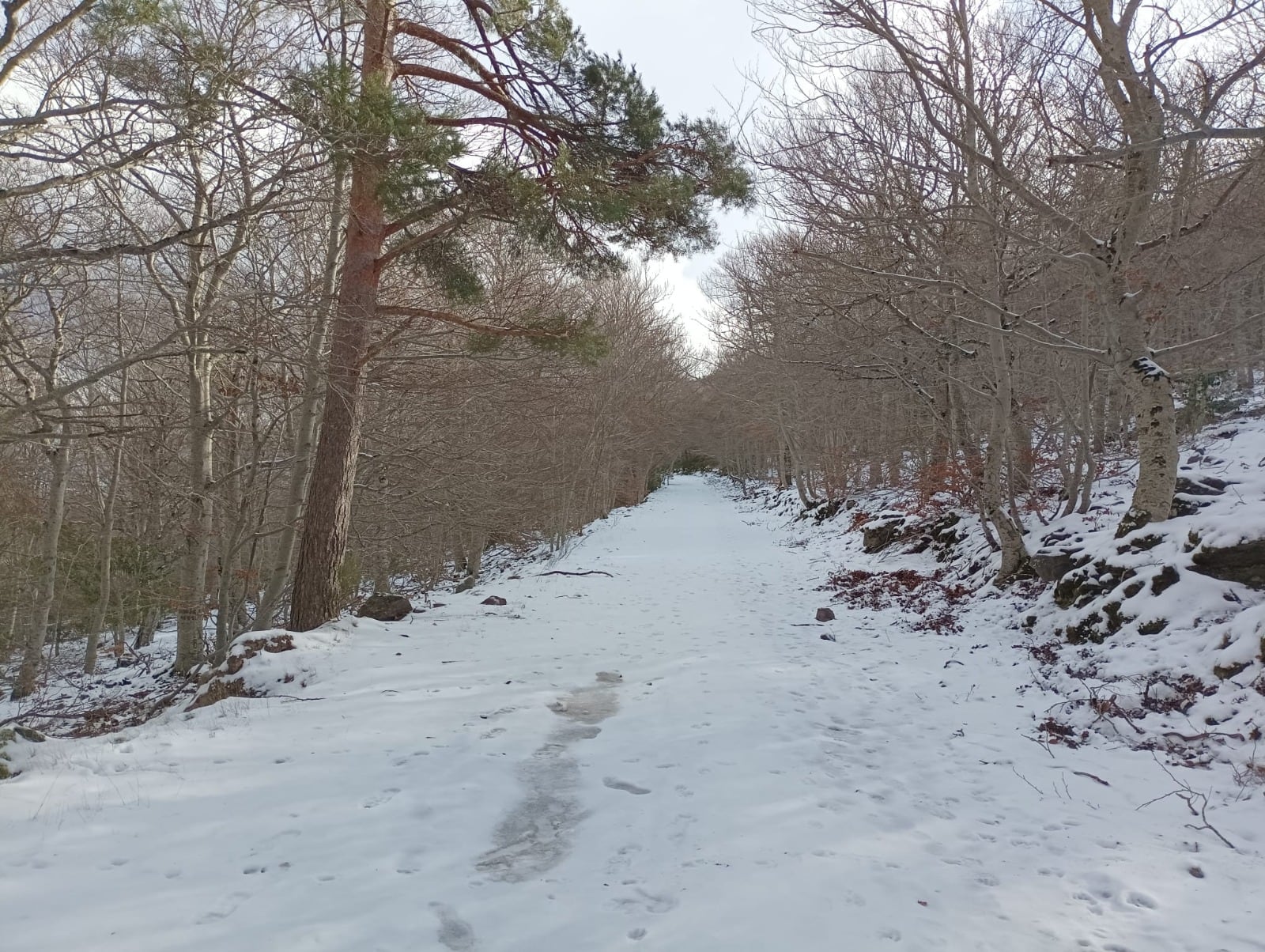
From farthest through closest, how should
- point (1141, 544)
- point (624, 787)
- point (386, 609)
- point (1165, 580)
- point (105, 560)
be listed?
point (105, 560) < point (386, 609) < point (1141, 544) < point (1165, 580) < point (624, 787)

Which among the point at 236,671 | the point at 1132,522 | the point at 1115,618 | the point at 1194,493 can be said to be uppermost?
the point at 1194,493

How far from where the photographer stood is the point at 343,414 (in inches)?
283

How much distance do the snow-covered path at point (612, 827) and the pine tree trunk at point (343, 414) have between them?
1.72m

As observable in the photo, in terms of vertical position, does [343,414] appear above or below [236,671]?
above

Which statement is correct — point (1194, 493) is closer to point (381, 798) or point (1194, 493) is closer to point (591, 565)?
point (381, 798)

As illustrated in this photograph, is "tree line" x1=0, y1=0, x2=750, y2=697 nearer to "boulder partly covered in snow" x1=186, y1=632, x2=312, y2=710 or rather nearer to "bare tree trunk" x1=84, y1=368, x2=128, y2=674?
"bare tree trunk" x1=84, y1=368, x2=128, y2=674

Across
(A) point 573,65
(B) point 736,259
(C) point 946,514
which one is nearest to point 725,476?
(B) point 736,259

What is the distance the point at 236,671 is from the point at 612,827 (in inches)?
153

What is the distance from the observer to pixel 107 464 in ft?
43.9

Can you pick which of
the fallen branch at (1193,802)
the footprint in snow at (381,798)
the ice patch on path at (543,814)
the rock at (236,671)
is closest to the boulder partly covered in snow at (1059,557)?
the fallen branch at (1193,802)

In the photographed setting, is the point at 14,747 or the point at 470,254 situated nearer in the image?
the point at 14,747

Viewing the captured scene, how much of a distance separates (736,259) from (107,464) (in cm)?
1615

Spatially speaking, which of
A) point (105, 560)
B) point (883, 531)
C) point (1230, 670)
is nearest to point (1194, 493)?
point (1230, 670)

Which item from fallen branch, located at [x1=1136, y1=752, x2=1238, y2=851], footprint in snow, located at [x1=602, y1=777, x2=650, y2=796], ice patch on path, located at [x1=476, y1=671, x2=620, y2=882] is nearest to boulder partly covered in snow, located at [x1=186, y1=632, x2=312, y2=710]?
ice patch on path, located at [x1=476, y1=671, x2=620, y2=882]
